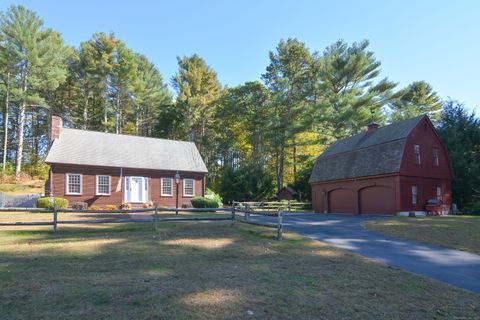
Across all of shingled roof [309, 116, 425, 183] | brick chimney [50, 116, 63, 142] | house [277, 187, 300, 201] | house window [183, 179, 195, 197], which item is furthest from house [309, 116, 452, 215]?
brick chimney [50, 116, 63, 142]

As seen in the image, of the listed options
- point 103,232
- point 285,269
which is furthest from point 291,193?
point 285,269

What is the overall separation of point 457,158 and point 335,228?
19.9 metres

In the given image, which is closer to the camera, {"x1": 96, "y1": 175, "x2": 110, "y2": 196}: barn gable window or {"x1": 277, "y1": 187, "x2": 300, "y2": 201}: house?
{"x1": 96, "y1": 175, "x2": 110, "y2": 196}: barn gable window

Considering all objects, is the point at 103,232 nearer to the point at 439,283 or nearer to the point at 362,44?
the point at 439,283

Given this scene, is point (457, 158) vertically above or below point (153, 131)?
below

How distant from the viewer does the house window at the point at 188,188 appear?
30.8 meters

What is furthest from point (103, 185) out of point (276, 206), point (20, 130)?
point (20, 130)

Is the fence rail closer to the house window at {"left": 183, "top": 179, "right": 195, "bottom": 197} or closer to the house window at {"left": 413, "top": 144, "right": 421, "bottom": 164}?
the house window at {"left": 183, "top": 179, "right": 195, "bottom": 197}

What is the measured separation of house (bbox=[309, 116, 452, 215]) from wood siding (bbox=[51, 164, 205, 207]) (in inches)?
496

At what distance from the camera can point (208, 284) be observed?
6461mm

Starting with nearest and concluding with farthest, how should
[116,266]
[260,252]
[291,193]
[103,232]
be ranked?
[116,266], [260,252], [103,232], [291,193]

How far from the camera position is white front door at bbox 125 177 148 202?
28.4 metres

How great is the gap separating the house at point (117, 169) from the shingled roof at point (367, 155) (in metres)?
11.4

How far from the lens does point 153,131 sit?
5359 centimetres
